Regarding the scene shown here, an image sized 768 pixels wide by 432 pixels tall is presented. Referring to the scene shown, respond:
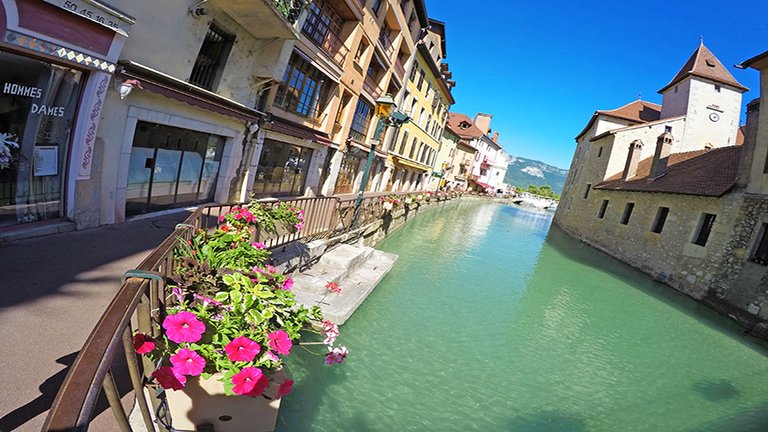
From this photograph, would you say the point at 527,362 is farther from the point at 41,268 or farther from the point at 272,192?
the point at 272,192

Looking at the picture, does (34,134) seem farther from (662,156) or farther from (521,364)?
(662,156)

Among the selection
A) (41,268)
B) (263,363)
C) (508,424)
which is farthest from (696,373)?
(41,268)

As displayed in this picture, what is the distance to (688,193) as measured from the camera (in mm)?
15164

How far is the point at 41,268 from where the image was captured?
445cm

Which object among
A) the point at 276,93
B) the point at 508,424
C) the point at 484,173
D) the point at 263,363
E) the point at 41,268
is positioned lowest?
the point at 508,424

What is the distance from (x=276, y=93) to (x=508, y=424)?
11391 millimetres

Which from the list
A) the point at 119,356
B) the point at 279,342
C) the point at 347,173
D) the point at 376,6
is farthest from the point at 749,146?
the point at 119,356

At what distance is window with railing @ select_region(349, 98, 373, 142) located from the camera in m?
18.6

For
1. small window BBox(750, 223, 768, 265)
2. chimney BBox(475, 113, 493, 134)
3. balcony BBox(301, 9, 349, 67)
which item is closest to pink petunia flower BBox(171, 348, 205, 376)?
balcony BBox(301, 9, 349, 67)

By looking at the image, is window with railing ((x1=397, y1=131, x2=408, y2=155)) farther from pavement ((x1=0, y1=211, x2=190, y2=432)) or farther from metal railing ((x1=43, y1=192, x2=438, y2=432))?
metal railing ((x1=43, y1=192, x2=438, y2=432))

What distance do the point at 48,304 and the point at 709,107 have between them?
35485mm

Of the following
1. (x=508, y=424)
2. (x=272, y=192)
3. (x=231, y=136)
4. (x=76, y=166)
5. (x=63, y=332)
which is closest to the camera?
(x=63, y=332)

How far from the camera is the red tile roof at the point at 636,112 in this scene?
31656 millimetres

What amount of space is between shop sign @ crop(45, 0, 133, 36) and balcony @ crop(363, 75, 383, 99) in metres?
12.7
